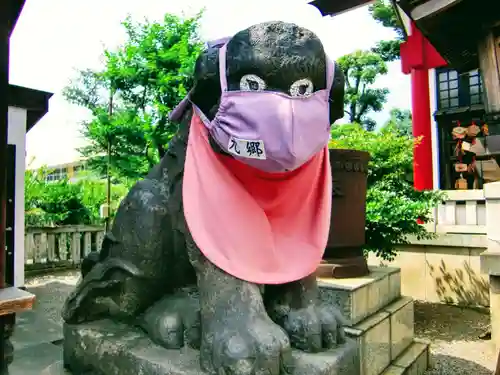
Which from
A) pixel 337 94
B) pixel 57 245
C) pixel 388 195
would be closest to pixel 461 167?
pixel 388 195

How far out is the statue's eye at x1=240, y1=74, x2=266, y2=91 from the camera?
1118 mm

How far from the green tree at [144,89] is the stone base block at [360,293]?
603 cm

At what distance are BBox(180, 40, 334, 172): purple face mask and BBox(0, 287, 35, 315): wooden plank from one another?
4.57 ft

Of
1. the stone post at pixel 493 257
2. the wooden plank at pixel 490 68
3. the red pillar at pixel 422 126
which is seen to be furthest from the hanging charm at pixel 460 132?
the wooden plank at pixel 490 68

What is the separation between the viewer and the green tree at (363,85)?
1505 cm

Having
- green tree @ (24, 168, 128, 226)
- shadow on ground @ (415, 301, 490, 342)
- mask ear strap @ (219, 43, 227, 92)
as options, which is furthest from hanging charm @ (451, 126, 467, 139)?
mask ear strap @ (219, 43, 227, 92)

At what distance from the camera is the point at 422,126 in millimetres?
8500

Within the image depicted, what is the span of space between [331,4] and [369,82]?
509 inches

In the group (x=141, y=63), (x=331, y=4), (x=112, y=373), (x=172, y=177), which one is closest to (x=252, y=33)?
(x=172, y=177)

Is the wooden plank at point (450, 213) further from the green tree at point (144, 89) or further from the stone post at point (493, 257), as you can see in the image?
the green tree at point (144, 89)

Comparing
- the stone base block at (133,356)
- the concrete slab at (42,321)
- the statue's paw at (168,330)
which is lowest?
the concrete slab at (42,321)

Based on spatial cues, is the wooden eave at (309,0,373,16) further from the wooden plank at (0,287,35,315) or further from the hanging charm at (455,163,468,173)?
the hanging charm at (455,163,468,173)

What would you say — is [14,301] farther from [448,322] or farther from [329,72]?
[448,322]

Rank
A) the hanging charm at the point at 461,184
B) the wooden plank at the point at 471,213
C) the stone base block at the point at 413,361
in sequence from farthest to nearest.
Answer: the hanging charm at the point at 461,184, the wooden plank at the point at 471,213, the stone base block at the point at 413,361
